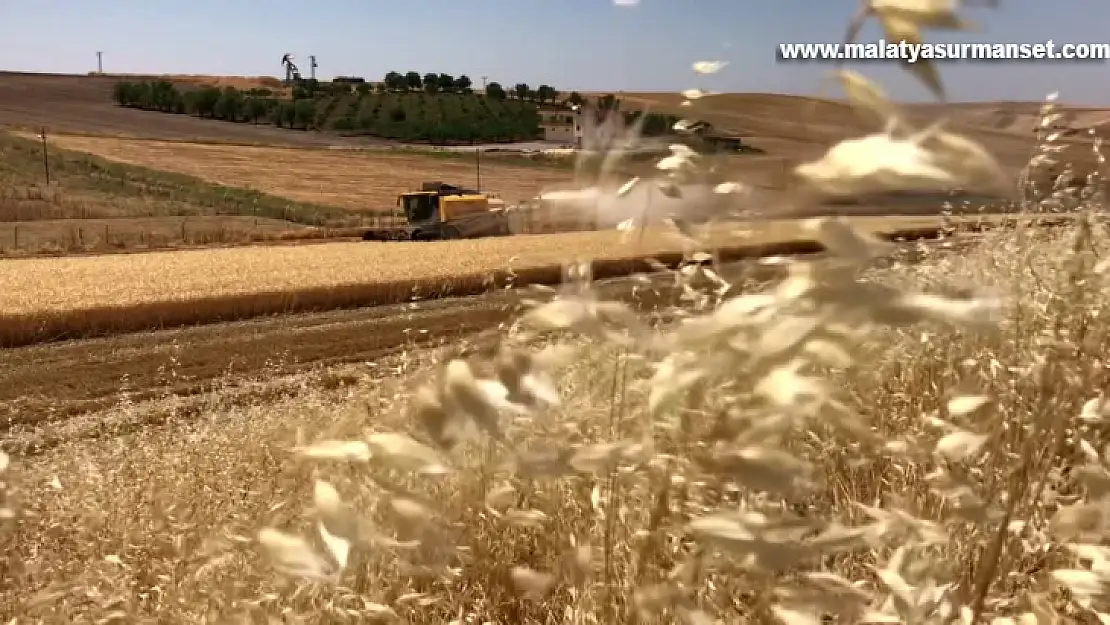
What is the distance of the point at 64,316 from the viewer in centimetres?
1191

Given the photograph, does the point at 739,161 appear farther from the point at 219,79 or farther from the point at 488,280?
the point at 219,79

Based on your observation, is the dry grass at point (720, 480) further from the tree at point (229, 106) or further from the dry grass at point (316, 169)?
the tree at point (229, 106)

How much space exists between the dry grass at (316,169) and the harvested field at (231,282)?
1558 cm

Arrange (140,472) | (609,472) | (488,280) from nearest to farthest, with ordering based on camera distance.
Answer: (609,472) < (488,280) < (140,472)

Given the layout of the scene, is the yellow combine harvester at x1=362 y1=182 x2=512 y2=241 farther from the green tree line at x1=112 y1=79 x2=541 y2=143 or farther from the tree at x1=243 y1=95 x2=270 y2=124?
the tree at x1=243 y1=95 x2=270 y2=124

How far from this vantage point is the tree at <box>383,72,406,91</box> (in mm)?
77438

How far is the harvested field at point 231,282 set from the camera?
1209 centimetres

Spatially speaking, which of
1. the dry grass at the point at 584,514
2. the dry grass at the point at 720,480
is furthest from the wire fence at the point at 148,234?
the dry grass at the point at 720,480

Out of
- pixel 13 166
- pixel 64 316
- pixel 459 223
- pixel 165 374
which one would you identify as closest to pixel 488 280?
pixel 165 374

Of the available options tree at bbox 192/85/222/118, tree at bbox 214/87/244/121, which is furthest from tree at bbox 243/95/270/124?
tree at bbox 192/85/222/118

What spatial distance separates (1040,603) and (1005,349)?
108cm

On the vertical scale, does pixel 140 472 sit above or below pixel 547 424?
below

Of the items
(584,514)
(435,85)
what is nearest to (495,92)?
(435,85)

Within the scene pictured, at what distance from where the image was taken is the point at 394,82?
78.4 meters
